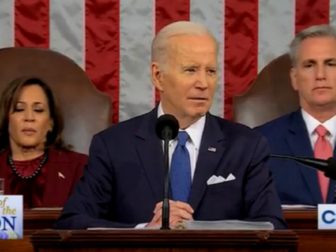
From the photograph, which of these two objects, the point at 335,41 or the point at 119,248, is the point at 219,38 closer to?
the point at 335,41

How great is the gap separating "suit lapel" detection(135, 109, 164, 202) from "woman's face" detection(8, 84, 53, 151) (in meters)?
0.96

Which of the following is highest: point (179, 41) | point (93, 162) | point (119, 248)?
point (179, 41)

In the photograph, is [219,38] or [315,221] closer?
[315,221]

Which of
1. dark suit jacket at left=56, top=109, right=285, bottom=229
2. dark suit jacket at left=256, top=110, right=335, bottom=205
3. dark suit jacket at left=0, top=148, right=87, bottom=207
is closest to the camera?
dark suit jacket at left=56, top=109, right=285, bottom=229

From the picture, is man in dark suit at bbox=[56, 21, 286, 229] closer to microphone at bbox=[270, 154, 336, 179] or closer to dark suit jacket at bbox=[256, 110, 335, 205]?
microphone at bbox=[270, 154, 336, 179]

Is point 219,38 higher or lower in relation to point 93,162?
higher

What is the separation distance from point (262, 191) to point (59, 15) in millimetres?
1970

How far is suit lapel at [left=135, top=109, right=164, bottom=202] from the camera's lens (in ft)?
11.7

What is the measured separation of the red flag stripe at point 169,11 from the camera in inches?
203

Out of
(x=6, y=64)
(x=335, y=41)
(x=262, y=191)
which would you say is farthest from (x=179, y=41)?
(x=6, y=64)

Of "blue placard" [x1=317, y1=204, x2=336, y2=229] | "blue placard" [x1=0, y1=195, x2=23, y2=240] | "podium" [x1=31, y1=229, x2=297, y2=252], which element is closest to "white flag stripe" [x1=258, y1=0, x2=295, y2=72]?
"blue placard" [x1=317, y1=204, x2=336, y2=229]

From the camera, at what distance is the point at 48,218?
3600 mm

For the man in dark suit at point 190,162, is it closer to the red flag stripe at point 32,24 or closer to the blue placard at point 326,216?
the blue placard at point 326,216

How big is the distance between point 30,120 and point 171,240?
1.93m
